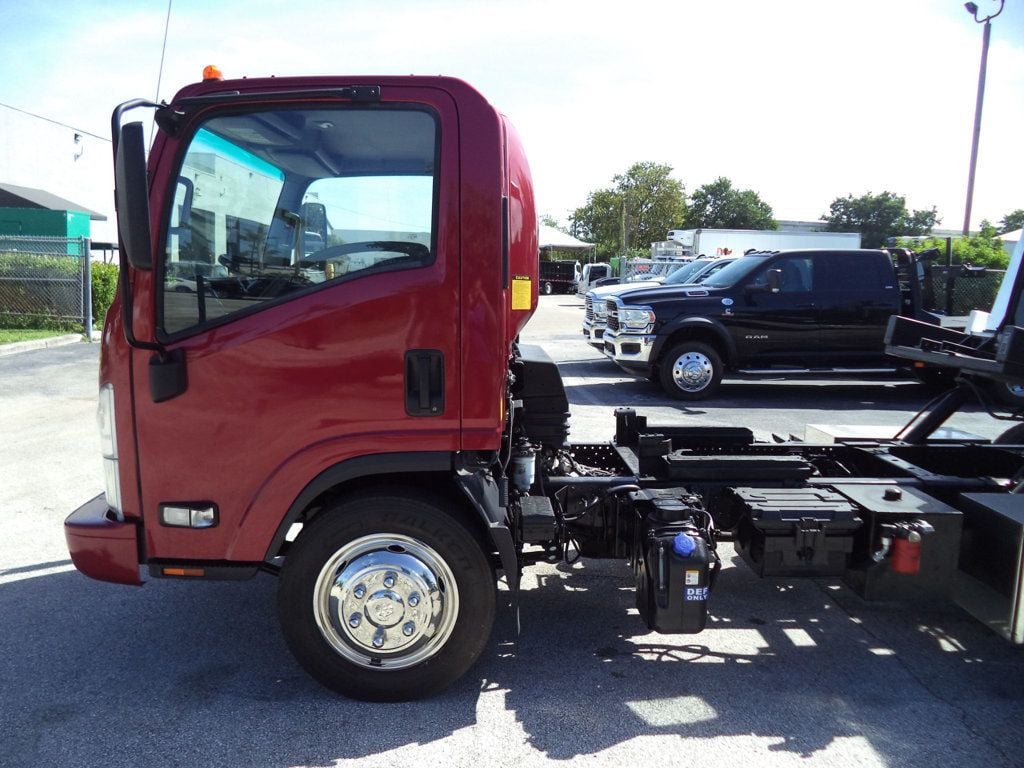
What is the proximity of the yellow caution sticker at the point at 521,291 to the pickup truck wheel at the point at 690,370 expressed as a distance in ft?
25.8

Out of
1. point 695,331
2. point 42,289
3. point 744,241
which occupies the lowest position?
point 695,331

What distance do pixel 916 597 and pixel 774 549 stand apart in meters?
0.65

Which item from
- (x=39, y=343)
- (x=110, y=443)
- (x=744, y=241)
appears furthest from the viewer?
(x=744, y=241)

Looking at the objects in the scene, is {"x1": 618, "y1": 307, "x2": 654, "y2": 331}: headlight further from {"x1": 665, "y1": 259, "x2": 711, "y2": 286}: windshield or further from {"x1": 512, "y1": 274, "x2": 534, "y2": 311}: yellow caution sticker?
{"x1": 512, "y1": 274, "x2": 534, "y2": 311}: yellow caution sticker

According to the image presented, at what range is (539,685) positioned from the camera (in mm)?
3484

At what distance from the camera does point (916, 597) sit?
3.56 metres

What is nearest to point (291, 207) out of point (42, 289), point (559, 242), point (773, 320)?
point (773, 320)

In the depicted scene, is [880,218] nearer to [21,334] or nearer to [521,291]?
[21,334]

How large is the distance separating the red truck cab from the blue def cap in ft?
2.32

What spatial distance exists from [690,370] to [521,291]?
316 inches

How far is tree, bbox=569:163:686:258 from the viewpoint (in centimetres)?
6141

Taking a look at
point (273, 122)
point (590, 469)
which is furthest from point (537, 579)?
point (273, 122)

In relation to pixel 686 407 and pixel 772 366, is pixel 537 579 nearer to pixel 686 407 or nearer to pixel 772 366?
pixel 686 407

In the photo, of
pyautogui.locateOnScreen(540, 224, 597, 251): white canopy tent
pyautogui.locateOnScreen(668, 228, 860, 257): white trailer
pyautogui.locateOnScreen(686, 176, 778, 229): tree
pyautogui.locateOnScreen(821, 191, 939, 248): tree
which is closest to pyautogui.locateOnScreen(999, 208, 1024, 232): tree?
→ pyautogui.locateOnScreen(821, 191, 939, 248): tree
